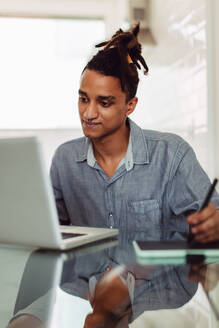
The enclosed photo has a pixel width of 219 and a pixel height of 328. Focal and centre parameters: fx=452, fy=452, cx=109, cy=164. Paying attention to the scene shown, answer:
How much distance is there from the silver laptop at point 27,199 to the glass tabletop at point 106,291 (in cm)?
5

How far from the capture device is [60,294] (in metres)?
0.67

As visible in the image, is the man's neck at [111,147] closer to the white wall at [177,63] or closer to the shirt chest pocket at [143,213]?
the shirt chest pocket at [143,213]

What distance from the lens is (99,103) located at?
1.57 metres

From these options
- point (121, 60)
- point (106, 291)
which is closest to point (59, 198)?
point (121, 60)

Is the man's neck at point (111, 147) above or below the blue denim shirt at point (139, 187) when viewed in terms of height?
above

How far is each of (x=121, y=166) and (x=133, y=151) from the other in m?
0.07

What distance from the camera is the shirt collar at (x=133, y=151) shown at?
1.62m

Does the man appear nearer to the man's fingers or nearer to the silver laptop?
the man's fingers

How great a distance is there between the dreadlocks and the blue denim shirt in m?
0.17

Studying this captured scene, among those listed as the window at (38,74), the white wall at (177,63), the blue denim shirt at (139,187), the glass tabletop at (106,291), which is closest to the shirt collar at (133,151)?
the blue denim shirt at (139,187)

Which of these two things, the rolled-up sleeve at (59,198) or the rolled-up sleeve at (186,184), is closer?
the rolled-up sleeve at (186,184)

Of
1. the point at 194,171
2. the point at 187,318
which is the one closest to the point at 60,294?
the point at 187,318

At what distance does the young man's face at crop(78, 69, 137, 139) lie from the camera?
1.56m

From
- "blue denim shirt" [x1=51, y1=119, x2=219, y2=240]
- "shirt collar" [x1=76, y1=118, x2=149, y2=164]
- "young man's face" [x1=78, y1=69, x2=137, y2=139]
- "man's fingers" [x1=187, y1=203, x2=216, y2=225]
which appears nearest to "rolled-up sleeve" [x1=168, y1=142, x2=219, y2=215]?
"blue denim shirt" [x1=51, y1=119, x2=219, y2=240]
